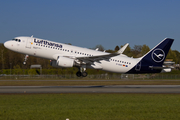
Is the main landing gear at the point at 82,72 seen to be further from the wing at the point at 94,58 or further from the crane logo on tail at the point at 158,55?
the crane logo on tail at the point at 158,55

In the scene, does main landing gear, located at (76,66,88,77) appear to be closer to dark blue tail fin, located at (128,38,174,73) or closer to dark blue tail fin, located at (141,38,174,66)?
dark blue tail fin, located at (128,38,174,73)

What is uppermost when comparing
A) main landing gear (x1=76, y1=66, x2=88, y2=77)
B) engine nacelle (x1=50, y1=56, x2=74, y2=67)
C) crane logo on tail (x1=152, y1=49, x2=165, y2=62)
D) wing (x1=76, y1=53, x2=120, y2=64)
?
crane logo on tail (x1=152, y1=49, x2=165, y2=62)

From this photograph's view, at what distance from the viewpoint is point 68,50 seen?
37844mm

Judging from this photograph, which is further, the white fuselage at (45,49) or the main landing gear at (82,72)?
the main landing gear at (82,72)

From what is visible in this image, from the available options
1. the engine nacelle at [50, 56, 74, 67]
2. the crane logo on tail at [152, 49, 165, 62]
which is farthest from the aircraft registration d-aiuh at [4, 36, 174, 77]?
the crane logo on tail at [152, 49, 165, 62]

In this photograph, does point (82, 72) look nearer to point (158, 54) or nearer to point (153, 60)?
point (153, 60)

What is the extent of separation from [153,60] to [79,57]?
43.0 feet

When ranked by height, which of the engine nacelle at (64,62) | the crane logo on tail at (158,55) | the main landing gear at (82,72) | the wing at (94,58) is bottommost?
the main landing gear at (82,72)

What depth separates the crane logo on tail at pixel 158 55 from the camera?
141ft

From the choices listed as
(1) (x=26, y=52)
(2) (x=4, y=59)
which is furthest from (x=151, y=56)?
(2) (x=4, y=59)

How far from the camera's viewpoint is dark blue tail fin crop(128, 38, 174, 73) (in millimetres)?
41750

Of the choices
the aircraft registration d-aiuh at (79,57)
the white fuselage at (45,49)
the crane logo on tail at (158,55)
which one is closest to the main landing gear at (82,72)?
the aircraft registration d-aiuh at (79,57)
